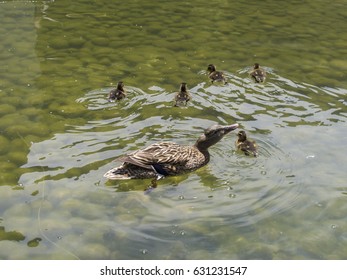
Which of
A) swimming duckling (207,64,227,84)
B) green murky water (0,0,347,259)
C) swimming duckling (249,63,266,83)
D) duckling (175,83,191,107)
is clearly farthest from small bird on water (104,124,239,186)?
swimming duckling (249,63,266,83)

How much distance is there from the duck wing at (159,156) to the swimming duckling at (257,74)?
341cm

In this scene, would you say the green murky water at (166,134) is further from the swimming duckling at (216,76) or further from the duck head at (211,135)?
the duck head at (211,135)

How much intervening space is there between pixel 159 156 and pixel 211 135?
97cm

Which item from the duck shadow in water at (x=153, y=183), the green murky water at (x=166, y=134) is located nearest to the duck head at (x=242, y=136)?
the green murky water at (x=166, y=134)

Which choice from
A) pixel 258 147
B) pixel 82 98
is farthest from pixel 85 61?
pixel 258 147

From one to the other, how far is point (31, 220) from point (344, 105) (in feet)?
19.5

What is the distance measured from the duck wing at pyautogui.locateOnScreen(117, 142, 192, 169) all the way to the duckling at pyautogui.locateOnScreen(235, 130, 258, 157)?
82 cm

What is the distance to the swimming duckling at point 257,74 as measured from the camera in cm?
988

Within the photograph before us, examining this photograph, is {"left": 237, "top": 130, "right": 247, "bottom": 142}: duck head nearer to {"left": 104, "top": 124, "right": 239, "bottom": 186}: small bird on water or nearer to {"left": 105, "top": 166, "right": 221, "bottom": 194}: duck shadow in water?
{"left": 104, "top": 124, "right": 239, "bottom": 186}: small bird on water

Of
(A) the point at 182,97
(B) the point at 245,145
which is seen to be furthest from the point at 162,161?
(A) the point at 182,97

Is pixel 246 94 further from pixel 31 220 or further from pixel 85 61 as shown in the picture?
pixel 31 220

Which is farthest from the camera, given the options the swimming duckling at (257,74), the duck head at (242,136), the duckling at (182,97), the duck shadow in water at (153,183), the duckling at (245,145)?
the swimming duckling at (257,74)

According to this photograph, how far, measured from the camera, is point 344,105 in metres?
9.15

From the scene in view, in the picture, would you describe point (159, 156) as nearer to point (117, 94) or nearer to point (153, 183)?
point (153, 183)
